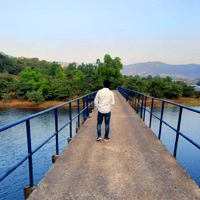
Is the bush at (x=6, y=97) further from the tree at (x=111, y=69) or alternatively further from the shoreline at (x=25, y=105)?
the tree at (x=111, y=69)

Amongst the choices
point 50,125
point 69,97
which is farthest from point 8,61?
point 50,125

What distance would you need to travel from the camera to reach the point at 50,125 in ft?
104

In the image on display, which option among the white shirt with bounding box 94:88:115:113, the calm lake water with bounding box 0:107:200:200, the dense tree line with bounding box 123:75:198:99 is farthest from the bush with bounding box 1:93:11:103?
the white shirt with bounding box 94:88:115:113

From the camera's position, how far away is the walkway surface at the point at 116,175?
90.0 inches

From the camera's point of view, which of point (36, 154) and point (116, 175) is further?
point (36, 154)

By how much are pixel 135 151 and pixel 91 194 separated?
175 cm

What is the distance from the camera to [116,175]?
108 inches

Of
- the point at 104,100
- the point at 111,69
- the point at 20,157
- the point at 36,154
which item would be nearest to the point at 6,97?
the point at 111,69

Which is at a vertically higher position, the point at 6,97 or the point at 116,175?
the point at 116,175

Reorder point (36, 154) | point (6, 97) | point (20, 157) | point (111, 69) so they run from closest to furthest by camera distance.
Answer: point (20, 157)
point (36, 154)
point (6, 97)
point (111, 69)

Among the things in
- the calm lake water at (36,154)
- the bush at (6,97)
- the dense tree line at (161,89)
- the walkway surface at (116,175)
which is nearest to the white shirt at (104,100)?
the walkway surface at (116,175)

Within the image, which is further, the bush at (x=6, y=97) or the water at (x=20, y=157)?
the bush at (x=6, y=97)

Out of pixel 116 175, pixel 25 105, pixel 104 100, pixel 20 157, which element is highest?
pixel 104 100

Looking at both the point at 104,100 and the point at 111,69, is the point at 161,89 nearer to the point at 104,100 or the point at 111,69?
the point at 111,69
